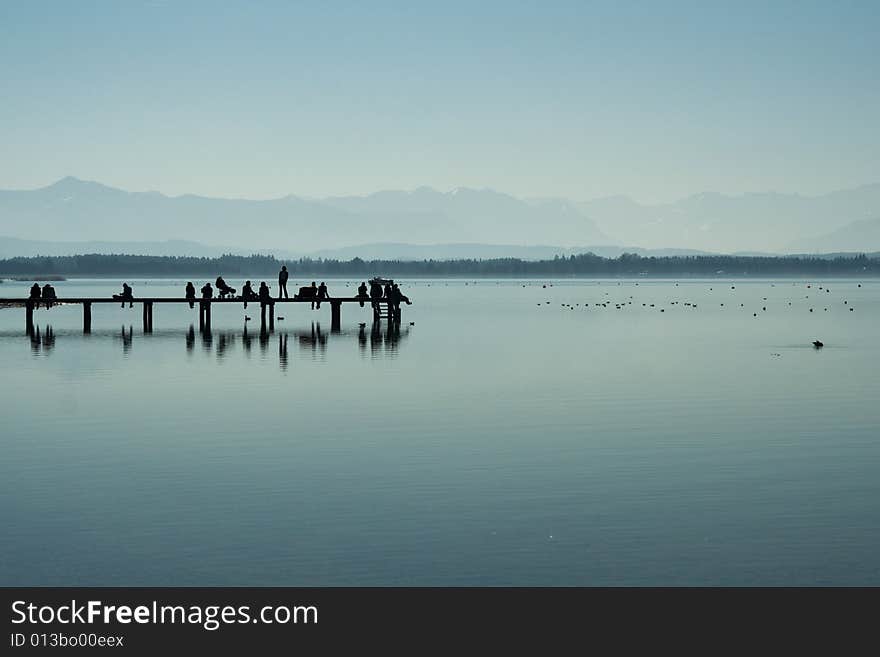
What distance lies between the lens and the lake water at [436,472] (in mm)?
18031

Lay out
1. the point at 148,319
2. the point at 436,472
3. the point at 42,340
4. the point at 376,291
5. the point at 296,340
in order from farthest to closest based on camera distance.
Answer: the point at 376,291 → the point at 148,319 → the point at 42,340 → the point at 296,340 → the point at 436,472

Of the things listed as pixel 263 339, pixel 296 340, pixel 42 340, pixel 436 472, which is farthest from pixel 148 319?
pixel 436 472

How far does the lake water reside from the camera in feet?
59.2

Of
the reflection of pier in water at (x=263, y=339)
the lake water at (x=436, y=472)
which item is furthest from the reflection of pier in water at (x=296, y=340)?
the lake water at (x=436, y=472)

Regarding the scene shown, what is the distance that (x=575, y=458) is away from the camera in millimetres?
27281

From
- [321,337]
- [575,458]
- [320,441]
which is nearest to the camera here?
[575,458]

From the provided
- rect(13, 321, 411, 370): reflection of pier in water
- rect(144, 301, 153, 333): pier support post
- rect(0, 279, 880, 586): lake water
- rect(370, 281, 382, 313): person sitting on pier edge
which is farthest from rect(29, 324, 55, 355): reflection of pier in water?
rect(370, 281, 382, 313): person sitting on pier edge

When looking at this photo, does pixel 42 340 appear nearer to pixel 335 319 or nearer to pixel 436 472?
pixel 335 319

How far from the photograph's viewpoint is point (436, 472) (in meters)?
25.6

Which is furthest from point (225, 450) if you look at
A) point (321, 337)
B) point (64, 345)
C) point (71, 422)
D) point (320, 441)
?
point (321, 337)

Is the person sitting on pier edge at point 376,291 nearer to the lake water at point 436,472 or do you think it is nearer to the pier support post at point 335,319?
the pier support post at point 335,319
